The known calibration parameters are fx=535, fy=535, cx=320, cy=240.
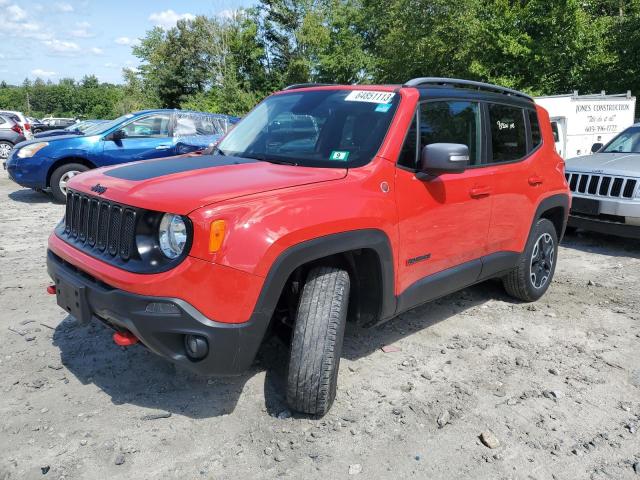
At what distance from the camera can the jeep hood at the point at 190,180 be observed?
8.50 feet

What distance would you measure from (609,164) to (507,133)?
3.64m

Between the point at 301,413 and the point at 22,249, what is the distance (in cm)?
496

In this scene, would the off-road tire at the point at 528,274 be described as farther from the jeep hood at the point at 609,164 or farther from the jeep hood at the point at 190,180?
the jeep hood at the point at 609,164

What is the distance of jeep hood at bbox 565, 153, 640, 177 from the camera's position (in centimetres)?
670

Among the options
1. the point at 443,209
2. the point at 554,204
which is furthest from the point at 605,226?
the point at 443,209

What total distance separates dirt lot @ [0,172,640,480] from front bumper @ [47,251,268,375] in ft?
1.66

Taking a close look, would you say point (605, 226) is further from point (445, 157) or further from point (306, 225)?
point (306, 225)

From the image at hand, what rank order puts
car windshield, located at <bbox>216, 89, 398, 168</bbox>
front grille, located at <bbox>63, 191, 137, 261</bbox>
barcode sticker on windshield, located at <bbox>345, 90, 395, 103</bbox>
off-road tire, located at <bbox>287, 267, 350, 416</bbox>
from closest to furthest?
front grille, located at <bbox>63, 191, 137, 261</bbox> < off-road tire, located at <bbox>287, 267, 350, 416</bbox> < car windshield, located at <bbox>216, 89, 398, 168</bbox> < barcode sticker on windshield, located at <bbox>345, 90, 395, 103</bbox>

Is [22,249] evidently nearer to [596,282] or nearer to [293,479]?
[293,479]

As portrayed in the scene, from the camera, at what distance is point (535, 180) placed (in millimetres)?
4484

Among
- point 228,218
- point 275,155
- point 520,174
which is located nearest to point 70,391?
point 228,218

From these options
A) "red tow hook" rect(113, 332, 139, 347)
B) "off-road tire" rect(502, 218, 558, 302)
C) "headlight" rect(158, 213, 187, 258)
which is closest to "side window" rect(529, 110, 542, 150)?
"off-road tire" rect(502, 218, 558, 302)

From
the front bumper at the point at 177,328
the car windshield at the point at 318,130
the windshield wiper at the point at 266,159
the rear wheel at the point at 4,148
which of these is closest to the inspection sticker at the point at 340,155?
the car windshield at the point at 318,130

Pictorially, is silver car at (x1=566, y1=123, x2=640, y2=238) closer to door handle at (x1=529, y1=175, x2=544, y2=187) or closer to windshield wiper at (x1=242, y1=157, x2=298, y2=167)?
door handle at (x1=529, y1=175, x2=544, y2=187)
